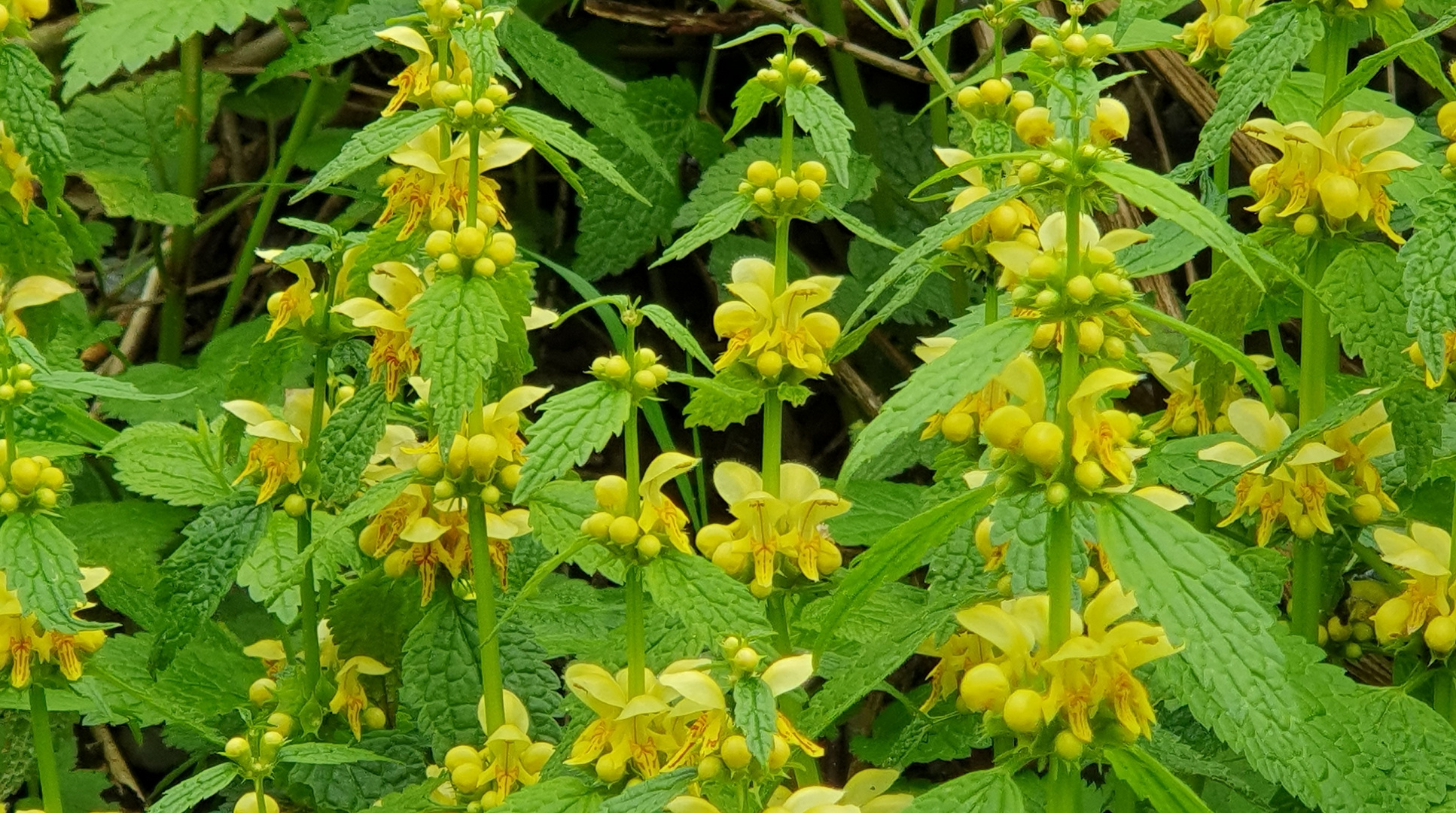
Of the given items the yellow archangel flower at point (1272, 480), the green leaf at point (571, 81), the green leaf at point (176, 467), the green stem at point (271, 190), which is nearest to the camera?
the yellow archangel flower at point (1272, 480)

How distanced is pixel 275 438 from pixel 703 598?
0.50m

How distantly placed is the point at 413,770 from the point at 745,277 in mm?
524

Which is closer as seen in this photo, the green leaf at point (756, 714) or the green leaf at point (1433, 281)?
the green leaf at point (756, 714)

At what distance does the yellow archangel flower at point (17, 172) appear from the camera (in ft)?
4.82

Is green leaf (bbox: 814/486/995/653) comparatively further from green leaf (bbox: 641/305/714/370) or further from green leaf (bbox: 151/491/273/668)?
green leaf (bbox: 151/491/273/668)

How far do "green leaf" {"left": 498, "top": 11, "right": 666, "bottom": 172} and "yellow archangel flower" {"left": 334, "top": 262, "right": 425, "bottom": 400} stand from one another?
30.3 inches

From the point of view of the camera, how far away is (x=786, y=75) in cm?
116

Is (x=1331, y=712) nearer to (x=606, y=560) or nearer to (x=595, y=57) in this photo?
(x=606, y=560)

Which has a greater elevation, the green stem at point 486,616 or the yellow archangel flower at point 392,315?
the yellow archangel flower at point 392,315

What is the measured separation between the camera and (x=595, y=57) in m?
2.69

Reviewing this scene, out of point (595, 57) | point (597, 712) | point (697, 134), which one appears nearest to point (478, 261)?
point (597, 712)

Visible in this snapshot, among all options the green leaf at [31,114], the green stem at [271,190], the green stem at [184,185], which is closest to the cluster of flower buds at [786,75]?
the green leaf at [31,114]

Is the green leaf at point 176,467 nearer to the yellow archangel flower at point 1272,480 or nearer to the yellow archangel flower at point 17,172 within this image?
the yellow archangel flower at point 17,172

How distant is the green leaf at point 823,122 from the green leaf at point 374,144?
249 millimetres
